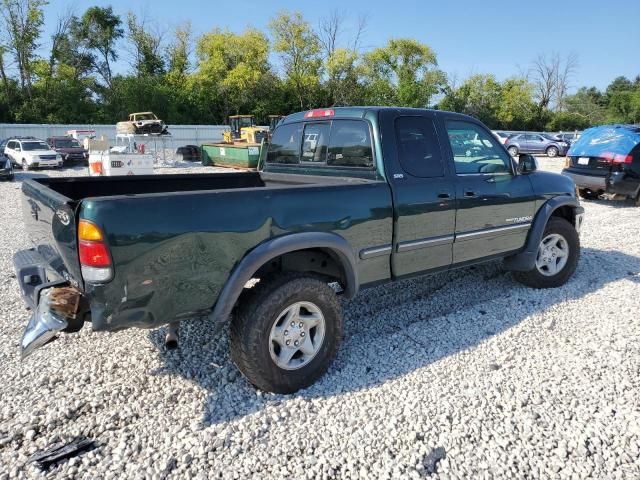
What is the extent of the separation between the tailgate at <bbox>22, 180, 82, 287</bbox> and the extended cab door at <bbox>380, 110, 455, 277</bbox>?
2.16 m

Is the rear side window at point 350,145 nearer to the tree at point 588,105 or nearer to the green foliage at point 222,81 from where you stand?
the green foliage at point 222,81

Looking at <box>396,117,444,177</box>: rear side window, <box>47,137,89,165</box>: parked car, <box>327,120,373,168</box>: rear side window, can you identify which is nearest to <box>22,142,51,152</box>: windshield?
<box>47,137,89,165</box>: parked car

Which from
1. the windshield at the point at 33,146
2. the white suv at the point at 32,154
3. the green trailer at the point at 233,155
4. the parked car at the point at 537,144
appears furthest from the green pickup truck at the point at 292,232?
the parked car at the point at 537,144

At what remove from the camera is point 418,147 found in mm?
3855

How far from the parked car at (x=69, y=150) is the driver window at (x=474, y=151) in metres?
23.9

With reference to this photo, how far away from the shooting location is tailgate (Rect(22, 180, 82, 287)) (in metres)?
2.53

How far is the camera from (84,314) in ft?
8.80

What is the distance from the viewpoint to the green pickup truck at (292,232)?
99.5 inches

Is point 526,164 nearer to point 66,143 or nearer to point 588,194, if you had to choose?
point 588,194

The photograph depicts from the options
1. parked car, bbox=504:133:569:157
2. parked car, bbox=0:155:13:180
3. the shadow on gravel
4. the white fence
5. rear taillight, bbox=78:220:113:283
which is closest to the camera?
rear taillight, bbox=78:220:113:283

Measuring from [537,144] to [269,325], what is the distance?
31.2m

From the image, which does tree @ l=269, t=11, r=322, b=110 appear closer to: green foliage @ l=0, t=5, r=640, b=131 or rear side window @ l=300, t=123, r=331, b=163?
green foliage @ l=0, t=5, r=640, b=131

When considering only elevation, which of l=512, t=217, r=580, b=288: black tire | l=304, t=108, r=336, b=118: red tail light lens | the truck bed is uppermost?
l=304, t=108, r=336, b=118: red tail light lens

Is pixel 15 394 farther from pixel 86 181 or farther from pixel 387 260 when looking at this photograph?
pixel 387 260
